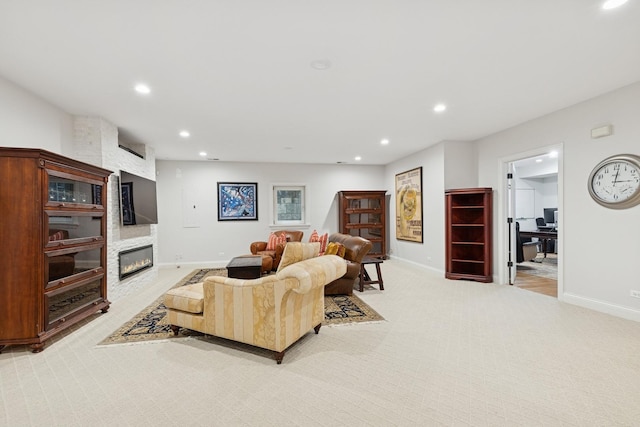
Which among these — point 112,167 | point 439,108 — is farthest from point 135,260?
point 439,108

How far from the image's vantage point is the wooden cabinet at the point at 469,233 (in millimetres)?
5223

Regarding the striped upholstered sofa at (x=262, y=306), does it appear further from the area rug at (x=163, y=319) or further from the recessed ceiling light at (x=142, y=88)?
the recessed ceiling light at (x=142, y=88)

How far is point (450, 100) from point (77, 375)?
188 inches

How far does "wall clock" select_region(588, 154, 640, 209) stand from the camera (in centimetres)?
327

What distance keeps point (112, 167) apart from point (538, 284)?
7.37 meters

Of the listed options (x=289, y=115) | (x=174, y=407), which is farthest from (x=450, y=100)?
(x=174, y=407)

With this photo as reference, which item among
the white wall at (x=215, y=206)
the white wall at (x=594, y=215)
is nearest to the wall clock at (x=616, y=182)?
the white wall at (x=594, y=215)

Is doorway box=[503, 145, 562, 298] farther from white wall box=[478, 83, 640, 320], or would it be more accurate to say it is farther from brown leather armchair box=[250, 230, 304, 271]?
brown leather armchair box=[250, 230, 304, 271]

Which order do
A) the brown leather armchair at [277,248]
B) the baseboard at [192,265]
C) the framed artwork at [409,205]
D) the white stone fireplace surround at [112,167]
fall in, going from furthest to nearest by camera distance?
1. the baseboard at [192,265]
2. the framed artwork at [409,205]
3. the brown leather armchair at [277,248]
4. the white stone fireplace surround at [112,167]

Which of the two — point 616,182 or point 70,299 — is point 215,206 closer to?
point 70,299

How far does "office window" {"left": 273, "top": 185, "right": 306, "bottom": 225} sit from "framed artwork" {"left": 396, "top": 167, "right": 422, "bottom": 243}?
2.56 meters

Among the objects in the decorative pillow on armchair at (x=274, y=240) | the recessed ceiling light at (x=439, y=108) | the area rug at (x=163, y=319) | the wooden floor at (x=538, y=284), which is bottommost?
the wooden floor at (x=538, y=284)

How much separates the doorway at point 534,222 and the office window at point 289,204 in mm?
4778

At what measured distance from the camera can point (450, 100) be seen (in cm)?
370
